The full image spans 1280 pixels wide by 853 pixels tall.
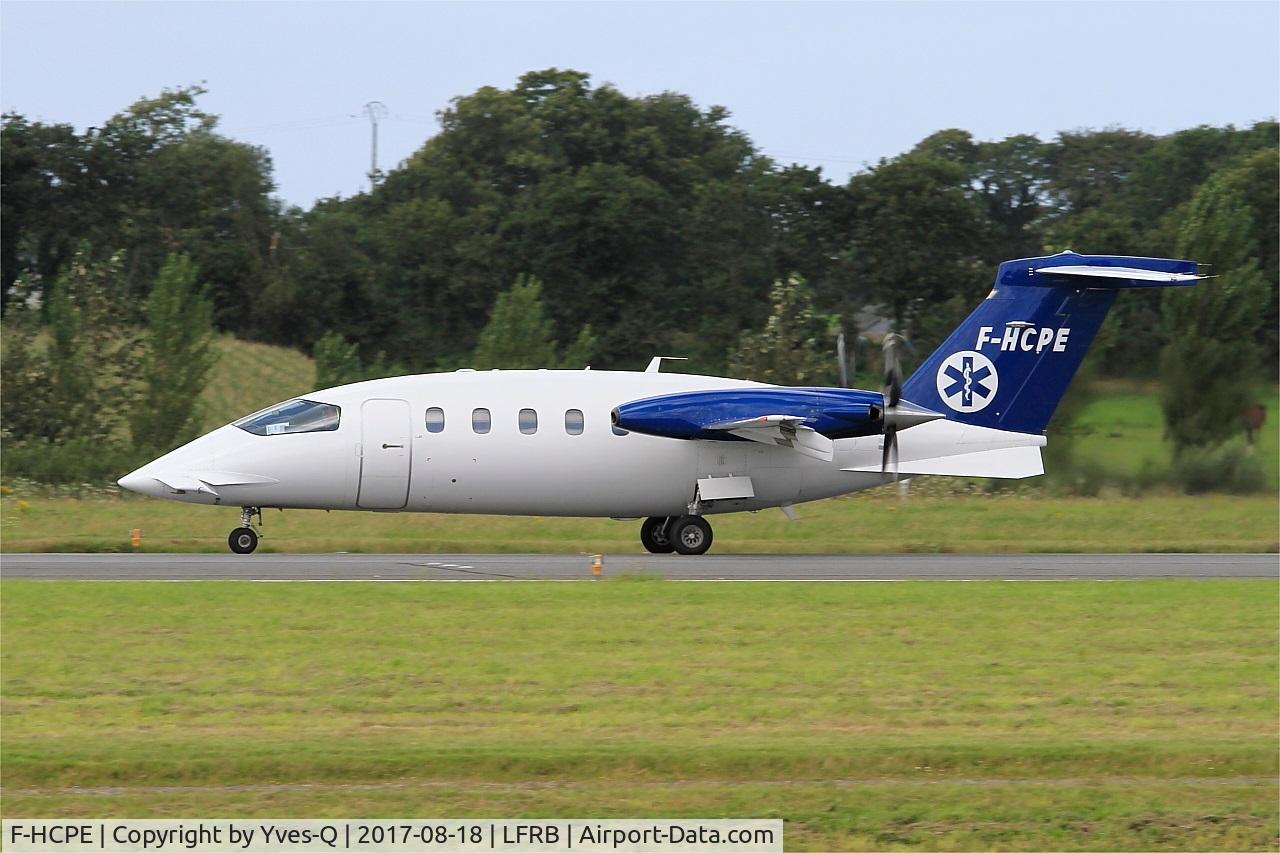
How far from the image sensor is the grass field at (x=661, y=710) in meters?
10.0

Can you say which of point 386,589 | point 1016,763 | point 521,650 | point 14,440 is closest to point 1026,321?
point 386,589

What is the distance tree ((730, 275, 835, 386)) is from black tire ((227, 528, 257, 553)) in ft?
64.8

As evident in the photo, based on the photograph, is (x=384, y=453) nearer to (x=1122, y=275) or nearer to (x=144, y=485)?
(x=144, y=485)

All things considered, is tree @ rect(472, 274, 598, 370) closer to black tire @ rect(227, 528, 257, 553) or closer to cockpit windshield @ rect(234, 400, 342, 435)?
cockpit windshield @ rect(234, 400, 342, 435)

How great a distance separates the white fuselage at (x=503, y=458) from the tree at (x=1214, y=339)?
10.6 metres

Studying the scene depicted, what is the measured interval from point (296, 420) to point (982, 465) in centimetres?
1175

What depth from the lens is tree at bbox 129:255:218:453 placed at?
134 feet

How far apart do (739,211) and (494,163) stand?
15.3 m

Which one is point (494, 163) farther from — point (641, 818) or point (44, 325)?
point (641, 818)

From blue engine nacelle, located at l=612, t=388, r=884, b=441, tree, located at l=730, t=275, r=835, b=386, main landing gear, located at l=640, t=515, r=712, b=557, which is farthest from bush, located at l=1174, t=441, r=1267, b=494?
main landing gear, located at l=640, t=515, r=712, b=557

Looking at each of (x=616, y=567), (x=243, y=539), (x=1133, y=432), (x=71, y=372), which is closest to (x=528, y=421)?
(x=616, y=567)

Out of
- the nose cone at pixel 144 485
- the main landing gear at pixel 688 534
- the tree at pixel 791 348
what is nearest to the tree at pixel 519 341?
the tree at pixel 791 348

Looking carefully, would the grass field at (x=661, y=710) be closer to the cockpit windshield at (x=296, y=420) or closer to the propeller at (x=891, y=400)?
the propeller at (x=891, y=400)

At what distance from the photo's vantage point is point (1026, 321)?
1086 inches
